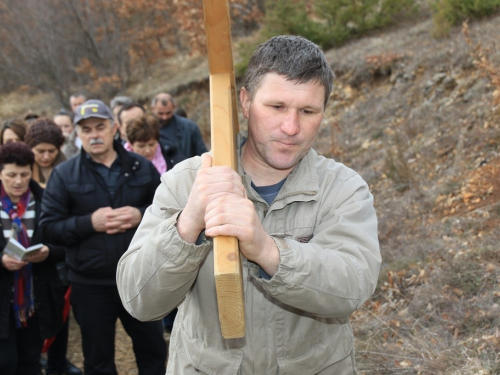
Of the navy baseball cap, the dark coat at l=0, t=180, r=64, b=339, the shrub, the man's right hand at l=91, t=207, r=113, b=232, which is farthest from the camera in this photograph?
the shrub

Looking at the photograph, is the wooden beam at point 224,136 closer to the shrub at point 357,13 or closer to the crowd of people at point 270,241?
the crowd of people at point 270,241

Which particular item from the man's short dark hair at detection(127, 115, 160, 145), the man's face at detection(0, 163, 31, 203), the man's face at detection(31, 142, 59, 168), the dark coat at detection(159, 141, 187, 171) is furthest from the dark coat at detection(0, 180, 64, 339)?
the dark coat at detection(159, 141, 187, 171)

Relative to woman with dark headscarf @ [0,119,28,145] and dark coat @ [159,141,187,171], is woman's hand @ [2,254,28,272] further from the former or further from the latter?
woman with dark headscarf @ [0,119,28,145]

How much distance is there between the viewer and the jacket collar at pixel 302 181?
2.05 metres

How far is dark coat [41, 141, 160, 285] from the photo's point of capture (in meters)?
4.12

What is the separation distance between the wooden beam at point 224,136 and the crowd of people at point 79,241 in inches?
94.6

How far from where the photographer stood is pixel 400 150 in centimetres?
786

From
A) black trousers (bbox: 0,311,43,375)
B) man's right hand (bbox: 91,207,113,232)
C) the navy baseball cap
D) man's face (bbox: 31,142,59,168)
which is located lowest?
black trousers (bbox: 0,311,43,375)

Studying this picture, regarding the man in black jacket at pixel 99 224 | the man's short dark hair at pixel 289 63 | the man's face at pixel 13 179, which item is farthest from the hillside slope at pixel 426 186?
the man's face at pixel 13 179

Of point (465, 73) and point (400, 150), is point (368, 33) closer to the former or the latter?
point (465, 73)

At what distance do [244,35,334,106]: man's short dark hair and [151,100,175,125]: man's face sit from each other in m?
4.88

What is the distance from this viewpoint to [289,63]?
6.37 feet

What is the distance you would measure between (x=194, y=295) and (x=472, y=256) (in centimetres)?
323

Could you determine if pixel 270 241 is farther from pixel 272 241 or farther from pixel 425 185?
pixel 425 185
